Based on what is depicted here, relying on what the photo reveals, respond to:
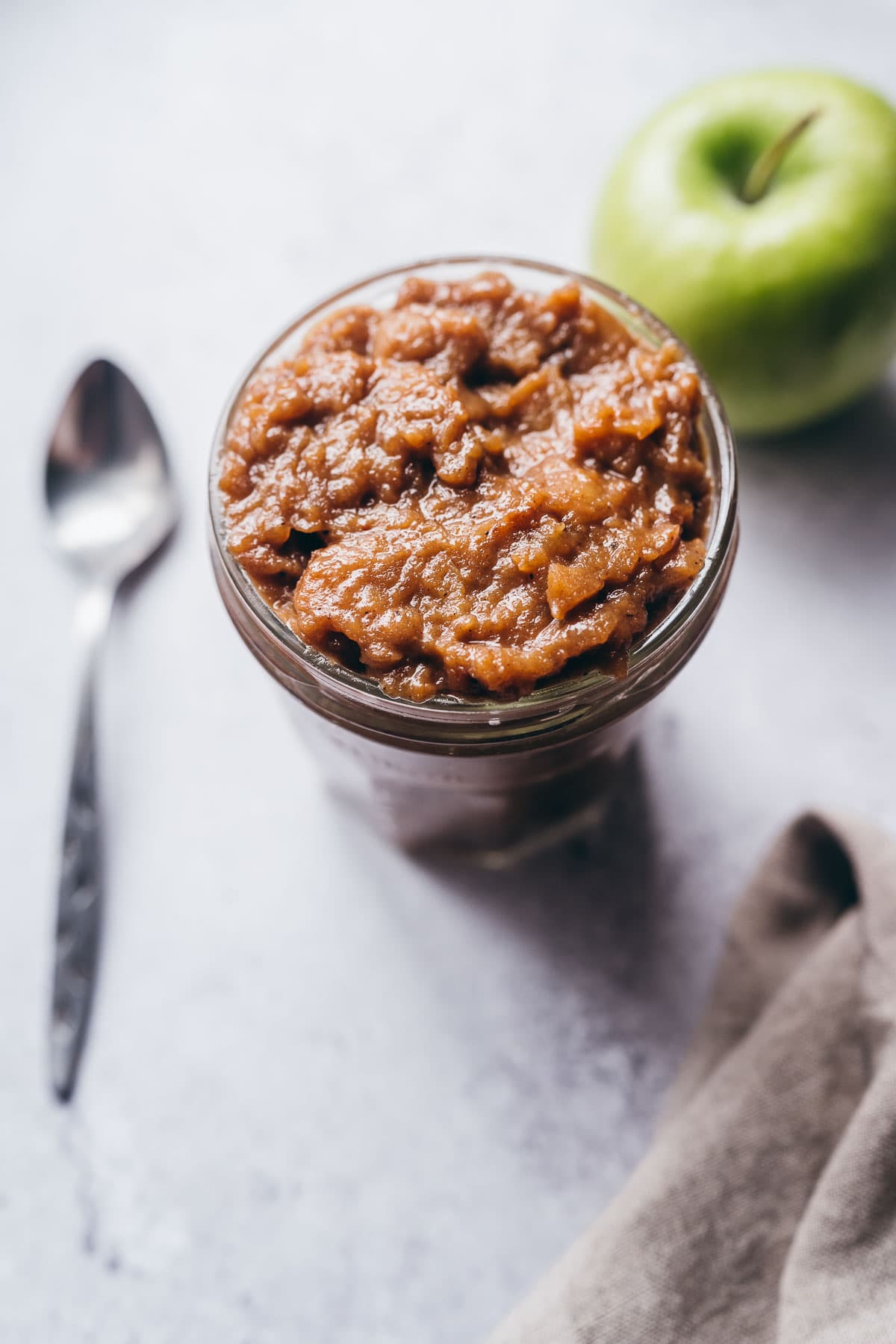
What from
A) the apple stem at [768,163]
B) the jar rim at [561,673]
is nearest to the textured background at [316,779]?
the apple stem at [768,163]

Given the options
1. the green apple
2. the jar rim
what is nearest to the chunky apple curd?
the jar rim

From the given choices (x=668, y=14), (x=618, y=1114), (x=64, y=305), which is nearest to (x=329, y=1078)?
(x=618, y=1114)

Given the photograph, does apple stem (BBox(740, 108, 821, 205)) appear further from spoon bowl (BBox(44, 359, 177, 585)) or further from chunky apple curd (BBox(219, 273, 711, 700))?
spoon bowl (BBox(44, 359, 177, 585))

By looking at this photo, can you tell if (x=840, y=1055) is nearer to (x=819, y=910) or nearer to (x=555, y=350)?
(x=819, y=910)

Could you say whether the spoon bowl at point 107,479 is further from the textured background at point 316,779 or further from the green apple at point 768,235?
the green apple at point 768,235

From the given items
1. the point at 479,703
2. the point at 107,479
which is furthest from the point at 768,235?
the point at 107,479

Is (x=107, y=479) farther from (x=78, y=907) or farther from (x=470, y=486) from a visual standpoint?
(x=470, y=486)
